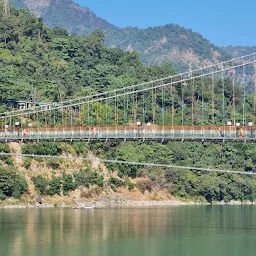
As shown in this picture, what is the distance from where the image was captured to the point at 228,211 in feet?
190

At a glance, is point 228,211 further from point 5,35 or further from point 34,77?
point 5,35

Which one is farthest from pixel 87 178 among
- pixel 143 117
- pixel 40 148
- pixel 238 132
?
pixel 238 132

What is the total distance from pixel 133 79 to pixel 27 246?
153 feet

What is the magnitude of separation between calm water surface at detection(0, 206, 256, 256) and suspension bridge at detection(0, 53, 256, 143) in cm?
488

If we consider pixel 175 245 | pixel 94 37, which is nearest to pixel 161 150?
pixel 94 37

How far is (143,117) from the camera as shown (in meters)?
67.8

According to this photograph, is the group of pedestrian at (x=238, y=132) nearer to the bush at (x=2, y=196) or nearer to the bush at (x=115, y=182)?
the bush at (x=2, y=196)

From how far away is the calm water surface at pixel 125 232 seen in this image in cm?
3438

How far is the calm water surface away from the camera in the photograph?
34.4m

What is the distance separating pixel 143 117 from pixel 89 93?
7234mm

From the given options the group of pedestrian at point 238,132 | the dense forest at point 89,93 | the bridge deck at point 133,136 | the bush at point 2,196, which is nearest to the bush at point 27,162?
the dense forest at point 89,93

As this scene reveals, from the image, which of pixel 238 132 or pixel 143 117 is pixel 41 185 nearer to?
pixel 143 117

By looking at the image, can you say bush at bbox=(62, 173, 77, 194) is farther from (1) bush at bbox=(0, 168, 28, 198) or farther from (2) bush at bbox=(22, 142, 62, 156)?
(1) bush at bbox=(0, 168, 28, 198)

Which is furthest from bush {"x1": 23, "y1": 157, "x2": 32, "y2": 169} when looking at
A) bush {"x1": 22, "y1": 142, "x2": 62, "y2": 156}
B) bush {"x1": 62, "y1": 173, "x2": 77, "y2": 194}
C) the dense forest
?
bush {"x1": 62, "y1": 173, "x2": 77, "y2": 194}
